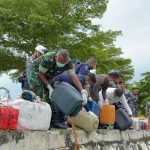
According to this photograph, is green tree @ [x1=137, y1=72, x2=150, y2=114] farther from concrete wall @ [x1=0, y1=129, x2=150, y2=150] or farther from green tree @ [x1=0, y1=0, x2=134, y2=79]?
concrete wall @ [x1=0, y1=129, x2=150, y2=150]

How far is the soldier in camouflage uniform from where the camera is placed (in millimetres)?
6797

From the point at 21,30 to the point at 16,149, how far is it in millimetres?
18298

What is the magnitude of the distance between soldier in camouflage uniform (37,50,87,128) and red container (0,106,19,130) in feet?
5.03

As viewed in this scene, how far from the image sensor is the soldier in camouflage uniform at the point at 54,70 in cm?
680

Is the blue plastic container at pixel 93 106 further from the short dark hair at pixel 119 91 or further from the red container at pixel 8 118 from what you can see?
the red container at pixel 8 118

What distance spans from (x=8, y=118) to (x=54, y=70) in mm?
1982

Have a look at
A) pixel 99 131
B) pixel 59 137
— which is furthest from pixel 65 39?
pixel 59 137

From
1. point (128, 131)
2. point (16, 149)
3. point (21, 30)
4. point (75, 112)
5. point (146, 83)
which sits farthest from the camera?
point (146, 83)

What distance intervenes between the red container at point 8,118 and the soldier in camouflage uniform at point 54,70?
1533 millimetres

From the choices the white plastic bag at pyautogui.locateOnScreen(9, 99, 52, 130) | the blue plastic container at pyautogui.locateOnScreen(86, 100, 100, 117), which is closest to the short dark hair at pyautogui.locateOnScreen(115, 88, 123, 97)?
the blue plastic container at pyautogui.locateOnScreen(86, 100, 100, 117)

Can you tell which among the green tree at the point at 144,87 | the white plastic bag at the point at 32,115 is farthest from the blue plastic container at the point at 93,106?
the green tree at the point at 144,87

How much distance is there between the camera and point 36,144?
5.73 meters

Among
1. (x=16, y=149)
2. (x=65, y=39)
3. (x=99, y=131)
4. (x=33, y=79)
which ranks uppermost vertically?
(x=65, y=39)

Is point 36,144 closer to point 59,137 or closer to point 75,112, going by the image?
point 59,137
